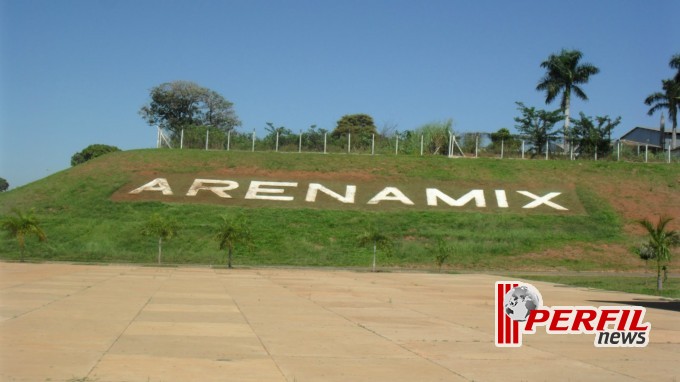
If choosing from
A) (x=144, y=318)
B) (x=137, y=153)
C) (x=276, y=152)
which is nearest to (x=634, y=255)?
(x=276, y=152)

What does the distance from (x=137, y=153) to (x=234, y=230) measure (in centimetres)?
2874

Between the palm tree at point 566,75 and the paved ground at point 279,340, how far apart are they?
62813mm

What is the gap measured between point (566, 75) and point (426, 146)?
2304 cm

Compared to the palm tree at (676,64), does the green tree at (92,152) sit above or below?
below

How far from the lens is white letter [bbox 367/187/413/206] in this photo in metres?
52.5

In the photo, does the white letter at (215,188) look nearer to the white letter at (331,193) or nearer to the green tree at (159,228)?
the white letter at (331,193)

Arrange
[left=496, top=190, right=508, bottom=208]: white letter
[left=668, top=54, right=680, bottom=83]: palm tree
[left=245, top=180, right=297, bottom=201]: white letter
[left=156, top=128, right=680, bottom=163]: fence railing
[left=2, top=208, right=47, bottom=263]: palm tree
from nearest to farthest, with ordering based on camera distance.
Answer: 1. [left=2, top=208, right=47, bottom=263]: palm tree
2. [left=245, top=180, right=297, bottom=201]: white letter
3. [left=496, top=190, right=508, bottom=208]: white letter
4. [left=156, top=128, right=680, bottom=163]: fence railing
5. [left=668, top=54, right=680, bottom=83]: palm tree

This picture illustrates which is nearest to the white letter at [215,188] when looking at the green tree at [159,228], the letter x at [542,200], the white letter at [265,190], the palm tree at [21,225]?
the white letter at [265,190]

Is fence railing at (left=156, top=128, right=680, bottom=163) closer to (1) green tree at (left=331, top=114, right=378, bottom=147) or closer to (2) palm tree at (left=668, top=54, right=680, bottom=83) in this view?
(2) palm tree at (left=668, top=54, right=680, bottom=83)

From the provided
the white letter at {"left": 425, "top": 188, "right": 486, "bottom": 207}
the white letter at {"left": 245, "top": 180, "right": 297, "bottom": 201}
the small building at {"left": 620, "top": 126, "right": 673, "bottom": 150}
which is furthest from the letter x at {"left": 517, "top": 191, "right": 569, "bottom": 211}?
the small building at {"left": 620, "top": 126, "right": 673, "bottom": 150}

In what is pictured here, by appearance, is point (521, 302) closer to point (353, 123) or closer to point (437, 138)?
point (437, 138)

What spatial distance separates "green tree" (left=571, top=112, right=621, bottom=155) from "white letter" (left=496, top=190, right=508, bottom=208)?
783 inches

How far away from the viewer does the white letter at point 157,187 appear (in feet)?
172

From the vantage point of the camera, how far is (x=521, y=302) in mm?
12781
